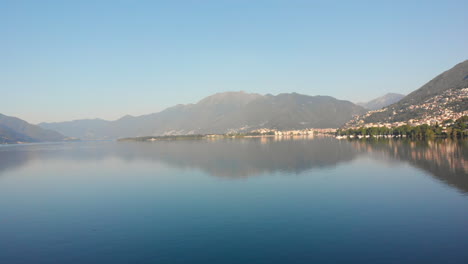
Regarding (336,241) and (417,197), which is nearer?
(336,241)

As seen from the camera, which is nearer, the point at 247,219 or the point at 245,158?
the point at 247,219

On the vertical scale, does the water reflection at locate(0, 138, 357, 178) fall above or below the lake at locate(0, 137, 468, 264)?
above

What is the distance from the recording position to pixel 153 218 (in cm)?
3039

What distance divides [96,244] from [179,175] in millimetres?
36203

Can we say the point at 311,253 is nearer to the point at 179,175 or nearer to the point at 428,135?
the point at 179,175

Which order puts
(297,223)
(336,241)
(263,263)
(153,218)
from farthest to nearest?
(153,218) < (297,223) < (336,241) < (263,263)

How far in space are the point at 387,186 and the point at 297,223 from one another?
21.5m

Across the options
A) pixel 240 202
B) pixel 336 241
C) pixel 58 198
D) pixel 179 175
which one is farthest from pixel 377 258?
pixel 179 175

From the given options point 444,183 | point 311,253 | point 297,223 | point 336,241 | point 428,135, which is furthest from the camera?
point 428,135

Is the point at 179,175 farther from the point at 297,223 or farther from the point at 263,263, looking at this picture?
→ the point at 263,263

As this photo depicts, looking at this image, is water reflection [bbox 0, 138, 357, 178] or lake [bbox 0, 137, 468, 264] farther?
water reflection [bbox 0, 138, 357, 178]

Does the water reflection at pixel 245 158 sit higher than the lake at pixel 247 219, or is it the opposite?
the water reflection at pixel 245 158

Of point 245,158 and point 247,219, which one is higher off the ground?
point 245,158

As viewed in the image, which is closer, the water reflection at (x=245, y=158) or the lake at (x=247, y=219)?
the lake at (x=247, y=219)
